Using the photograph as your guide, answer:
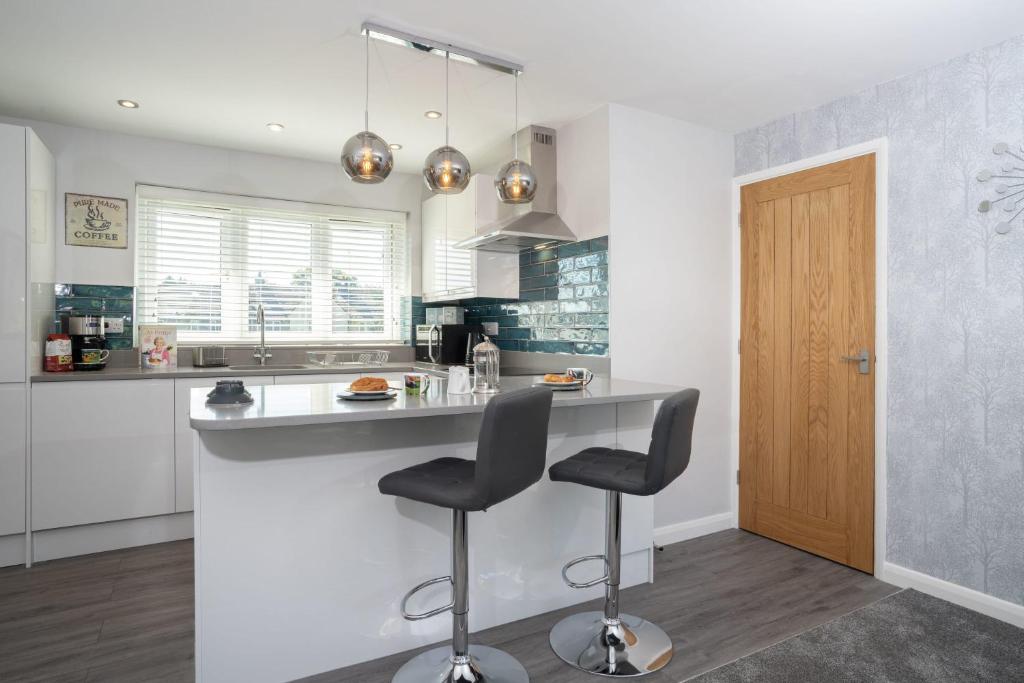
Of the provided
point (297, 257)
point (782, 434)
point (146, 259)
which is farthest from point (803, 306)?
point (146, 259)

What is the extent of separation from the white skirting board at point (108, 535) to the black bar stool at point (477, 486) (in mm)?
2165

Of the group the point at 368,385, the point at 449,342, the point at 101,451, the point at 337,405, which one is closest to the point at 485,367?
the point at 368,385

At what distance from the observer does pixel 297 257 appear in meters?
4.52

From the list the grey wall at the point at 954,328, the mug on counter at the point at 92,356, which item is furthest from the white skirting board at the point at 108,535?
the grey wall at the point at 954,328

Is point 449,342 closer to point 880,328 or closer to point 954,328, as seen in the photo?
point 880,328

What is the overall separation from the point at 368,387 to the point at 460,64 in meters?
1.66

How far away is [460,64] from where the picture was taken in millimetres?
2814

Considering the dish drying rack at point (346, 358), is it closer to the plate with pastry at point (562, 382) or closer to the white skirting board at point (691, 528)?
the plate with pastry at point (562, 382)

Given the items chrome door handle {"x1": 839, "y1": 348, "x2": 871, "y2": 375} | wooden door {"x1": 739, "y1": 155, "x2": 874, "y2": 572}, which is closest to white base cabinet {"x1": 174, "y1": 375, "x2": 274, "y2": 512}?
wooden door {"x1": 739, "y1": 155, "x2": 874, "y2": 572}

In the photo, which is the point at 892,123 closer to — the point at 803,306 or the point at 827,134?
the point at 827,134

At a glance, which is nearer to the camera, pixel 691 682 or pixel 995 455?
pixel 691 682

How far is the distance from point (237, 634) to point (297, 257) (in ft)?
10.3

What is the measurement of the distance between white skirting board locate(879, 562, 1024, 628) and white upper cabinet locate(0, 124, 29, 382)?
4.61 m

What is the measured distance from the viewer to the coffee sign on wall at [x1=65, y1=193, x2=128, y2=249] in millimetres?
3709
